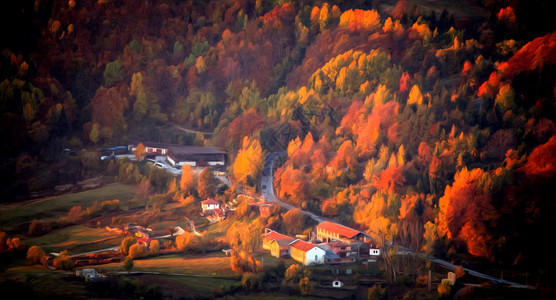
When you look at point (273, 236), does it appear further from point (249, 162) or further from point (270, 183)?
point (249, 162)

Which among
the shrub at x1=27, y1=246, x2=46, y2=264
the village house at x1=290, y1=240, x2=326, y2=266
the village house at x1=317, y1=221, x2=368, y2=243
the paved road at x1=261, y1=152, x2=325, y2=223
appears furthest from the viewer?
the paved road at x1=261, y1=152, x2=325, y2=223

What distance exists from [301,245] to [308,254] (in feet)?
1.03

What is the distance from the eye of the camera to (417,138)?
1855cm

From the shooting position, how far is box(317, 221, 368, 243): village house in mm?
17016

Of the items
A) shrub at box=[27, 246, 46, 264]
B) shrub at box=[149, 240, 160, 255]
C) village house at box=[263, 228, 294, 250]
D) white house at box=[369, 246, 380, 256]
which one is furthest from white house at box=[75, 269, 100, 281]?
white house at box=[369, 246, 380, 256]

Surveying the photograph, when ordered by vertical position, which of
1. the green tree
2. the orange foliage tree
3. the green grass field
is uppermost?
the orange foliage tree

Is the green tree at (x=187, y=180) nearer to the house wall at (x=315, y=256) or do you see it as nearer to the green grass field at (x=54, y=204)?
the green grass field at (x=54, y=204)

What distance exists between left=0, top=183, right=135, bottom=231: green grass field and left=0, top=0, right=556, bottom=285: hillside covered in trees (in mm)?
567

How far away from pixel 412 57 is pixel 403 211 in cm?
479

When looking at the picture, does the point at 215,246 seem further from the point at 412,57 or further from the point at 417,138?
the point at 412,57

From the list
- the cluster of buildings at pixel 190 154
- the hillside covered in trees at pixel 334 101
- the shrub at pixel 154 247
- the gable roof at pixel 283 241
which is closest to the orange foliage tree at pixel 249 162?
the hillside covered in trees at pixel 334 101

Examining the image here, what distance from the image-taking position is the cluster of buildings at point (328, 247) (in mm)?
16531

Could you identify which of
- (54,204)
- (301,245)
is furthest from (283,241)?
(54,204)

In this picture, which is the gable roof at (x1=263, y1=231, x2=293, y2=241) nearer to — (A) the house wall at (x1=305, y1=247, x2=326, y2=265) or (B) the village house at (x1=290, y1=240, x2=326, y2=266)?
(B) the village house at (x1=290, y1=240, x2=326, y2=266)
